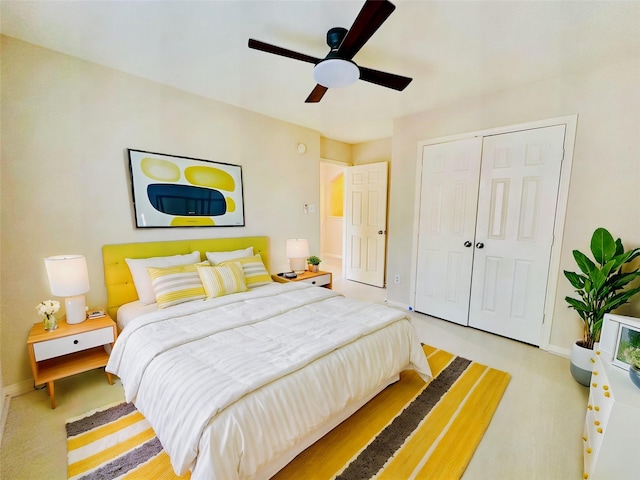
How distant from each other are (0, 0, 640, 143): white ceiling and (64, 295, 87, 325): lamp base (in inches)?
73.9

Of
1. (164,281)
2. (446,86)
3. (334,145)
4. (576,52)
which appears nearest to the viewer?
(576,52)

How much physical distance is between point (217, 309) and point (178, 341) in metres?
0.56

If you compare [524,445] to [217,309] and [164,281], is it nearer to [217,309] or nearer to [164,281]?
[217,309]

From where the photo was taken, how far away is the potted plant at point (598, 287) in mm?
2061

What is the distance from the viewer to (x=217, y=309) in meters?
2.14

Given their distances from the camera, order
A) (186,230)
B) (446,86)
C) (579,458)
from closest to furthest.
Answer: (579,458), (446,86), (186,230)

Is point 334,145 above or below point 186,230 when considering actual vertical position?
above

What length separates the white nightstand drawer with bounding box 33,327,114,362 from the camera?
1845mm

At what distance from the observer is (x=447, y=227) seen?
10.9 feet

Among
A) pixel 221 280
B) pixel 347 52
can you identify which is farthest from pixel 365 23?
pixel 221 280

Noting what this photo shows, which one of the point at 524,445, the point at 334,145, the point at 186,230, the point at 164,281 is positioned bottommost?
the point at 524,445

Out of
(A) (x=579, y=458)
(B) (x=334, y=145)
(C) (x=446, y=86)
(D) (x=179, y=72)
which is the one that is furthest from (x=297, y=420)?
(B) (x=334, y=145)

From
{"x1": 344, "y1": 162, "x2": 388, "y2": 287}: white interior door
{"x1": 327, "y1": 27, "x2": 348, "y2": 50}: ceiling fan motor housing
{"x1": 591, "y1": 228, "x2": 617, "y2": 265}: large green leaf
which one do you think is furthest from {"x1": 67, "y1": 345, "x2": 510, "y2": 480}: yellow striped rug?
{"x1": 344, "y1": 162, "x2": 388, "y2": 287}: white interior door

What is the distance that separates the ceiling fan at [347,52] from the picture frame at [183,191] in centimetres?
147
